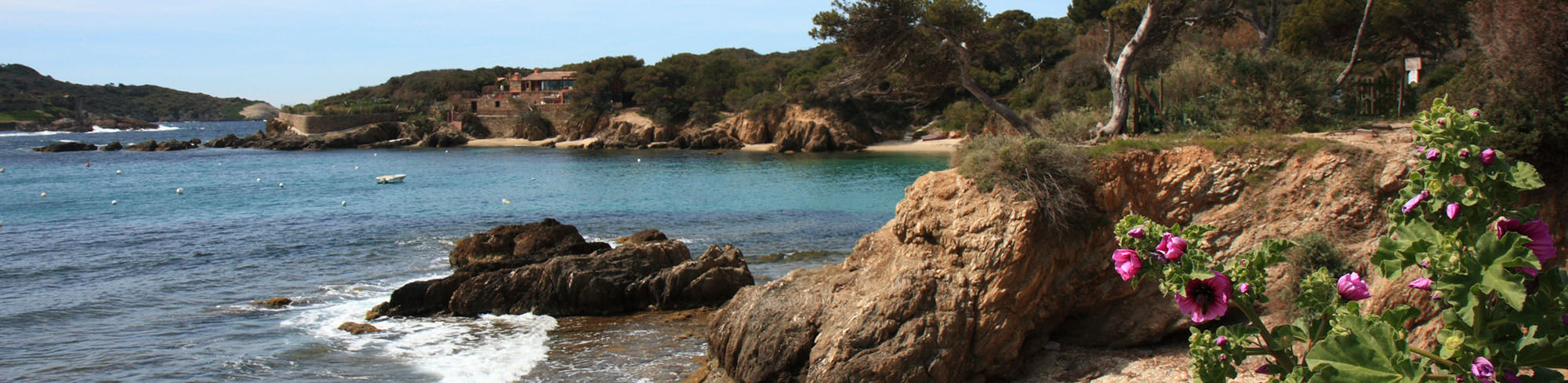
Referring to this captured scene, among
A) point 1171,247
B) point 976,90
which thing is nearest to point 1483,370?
point 1171,247

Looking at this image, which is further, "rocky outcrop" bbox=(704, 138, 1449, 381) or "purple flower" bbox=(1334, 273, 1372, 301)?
"rocky outcrop" bbox=(704, 138, 1449, 381)

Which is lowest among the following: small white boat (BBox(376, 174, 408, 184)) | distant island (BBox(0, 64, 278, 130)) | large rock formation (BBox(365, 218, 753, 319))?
large rock formation (BBox(365, 218, 753, 319))

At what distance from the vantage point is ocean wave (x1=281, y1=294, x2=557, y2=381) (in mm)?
12633

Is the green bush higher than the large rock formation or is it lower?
higher

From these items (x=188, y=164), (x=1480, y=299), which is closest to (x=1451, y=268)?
(x=1480, y=299)

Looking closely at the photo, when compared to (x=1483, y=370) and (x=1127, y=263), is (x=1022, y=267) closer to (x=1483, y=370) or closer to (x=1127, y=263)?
(x=1127, y=263)

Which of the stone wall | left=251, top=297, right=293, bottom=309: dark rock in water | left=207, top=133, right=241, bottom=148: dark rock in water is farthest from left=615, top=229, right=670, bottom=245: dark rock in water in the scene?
left=207, top=133, right=241, bottom=148: dark rock in water

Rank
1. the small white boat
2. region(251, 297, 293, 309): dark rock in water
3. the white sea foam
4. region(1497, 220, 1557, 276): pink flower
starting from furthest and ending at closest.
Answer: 1. the small white boat
2. region(251, 297, 293, 309): dark rock in water
3. the white sea foam
4. region(1497, 220, 1557, 276): pink flower

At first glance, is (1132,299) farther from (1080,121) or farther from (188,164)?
(188,164)

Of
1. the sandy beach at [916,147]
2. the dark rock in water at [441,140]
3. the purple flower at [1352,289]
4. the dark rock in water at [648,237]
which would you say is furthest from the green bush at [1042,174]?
the dark rock in water at [441,140]

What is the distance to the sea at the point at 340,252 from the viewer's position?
43.3 feet

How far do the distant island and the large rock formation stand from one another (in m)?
146

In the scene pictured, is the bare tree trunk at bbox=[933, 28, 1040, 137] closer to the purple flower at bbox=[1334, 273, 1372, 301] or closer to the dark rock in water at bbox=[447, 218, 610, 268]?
the dark rock in water at bbox=[447, 218, 610, 268]

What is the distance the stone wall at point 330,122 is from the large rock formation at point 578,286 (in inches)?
3196
